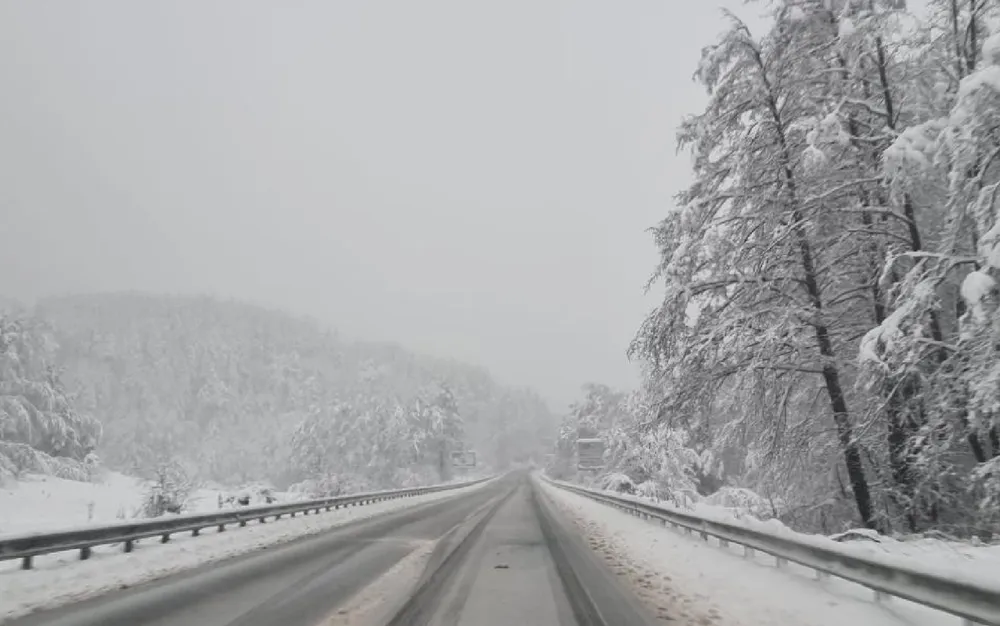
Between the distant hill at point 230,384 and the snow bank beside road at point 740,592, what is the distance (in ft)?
220

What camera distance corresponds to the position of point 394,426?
2921 inches

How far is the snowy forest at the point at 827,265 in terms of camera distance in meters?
9.66

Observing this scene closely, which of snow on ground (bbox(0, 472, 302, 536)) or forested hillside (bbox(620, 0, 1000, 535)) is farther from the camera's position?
snow on ground (bbox(0, 472, 302, 536))

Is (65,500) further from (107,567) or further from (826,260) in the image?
(826,260)

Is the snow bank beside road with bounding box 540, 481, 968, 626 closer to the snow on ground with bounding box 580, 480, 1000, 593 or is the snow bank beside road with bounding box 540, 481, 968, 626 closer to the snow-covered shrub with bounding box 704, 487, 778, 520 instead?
the snow on ground with bounding box 580, 480, 1000, 593

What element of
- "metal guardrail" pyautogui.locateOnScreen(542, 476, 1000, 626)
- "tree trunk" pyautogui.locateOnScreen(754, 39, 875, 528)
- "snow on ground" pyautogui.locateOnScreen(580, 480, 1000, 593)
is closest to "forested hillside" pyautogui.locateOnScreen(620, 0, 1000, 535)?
"tree trunk" pyautogui.locateOnScreen(754, 39, 875, 528)

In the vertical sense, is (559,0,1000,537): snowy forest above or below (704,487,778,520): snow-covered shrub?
above

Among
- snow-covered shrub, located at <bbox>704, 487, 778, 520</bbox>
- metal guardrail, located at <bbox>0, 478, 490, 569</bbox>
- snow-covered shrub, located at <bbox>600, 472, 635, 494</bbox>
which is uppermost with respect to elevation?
metal guardrail, located at <bbox>0, 478, 490, 569</bbox>

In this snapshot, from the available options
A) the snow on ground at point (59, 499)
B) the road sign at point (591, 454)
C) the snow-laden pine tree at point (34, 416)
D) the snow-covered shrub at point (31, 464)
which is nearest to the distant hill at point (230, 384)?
the road sign at point (591, 454)

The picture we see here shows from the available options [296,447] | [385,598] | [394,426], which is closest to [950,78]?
[385,598]

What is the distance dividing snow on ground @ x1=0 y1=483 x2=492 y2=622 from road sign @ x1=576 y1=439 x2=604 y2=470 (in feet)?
134

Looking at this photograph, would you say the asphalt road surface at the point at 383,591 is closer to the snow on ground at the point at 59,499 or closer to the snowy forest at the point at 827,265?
the snowy forest at the point at 827,265

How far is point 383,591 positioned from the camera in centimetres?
748

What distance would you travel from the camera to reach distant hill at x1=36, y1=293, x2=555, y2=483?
93250 mm
